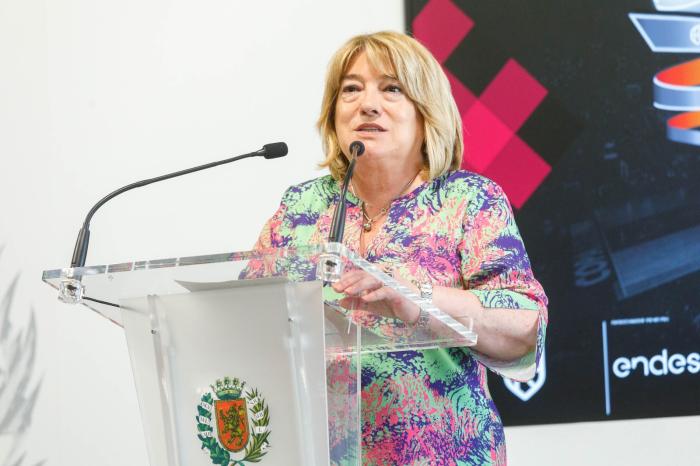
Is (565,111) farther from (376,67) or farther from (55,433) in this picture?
(55,433)

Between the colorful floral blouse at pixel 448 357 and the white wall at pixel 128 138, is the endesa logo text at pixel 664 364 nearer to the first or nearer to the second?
the white wall at pixel 128 138

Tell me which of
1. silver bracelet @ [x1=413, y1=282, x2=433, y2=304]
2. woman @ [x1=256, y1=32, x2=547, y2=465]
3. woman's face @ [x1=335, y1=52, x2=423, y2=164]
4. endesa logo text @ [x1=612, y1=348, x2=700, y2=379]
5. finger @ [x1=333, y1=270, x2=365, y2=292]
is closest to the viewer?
finger @ [x1=333, y1=270, x2=365, y2=292]

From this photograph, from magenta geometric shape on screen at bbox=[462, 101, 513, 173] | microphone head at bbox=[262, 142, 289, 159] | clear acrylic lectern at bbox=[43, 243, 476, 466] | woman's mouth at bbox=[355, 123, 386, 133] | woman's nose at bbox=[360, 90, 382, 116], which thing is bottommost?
clear acrylic lectern at bbox=[43, 243, 476, 466]

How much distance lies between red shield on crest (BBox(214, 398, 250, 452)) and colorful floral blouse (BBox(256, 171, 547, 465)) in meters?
0.43

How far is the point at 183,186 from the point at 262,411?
176cm

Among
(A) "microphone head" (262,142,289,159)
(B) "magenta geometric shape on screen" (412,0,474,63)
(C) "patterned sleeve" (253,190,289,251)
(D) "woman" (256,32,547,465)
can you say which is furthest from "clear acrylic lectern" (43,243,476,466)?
(B) "magenta geometric shape on screen" (412,0,474,63)

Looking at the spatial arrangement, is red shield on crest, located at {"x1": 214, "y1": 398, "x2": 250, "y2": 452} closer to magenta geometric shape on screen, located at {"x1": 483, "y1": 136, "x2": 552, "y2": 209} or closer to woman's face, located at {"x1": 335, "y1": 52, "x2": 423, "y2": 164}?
woman's face, located at {"x1": 335, "y1": 52, "x2": 423, "y2": 164}

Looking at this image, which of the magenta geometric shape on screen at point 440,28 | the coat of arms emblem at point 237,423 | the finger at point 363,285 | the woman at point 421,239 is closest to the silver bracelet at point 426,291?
the woman at point 421,239

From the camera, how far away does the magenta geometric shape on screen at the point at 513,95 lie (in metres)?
2.75

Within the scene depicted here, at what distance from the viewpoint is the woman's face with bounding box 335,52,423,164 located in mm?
1791

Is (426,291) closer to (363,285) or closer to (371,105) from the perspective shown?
(363,285)

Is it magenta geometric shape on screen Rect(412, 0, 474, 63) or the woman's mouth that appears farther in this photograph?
magenta geometric shape on screen Rect(412, 0, 474, 63)

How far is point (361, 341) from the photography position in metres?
1.37

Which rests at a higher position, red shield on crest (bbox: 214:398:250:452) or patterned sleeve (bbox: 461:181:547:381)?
patterned sleeve (bbox: 461:181:547:381)
